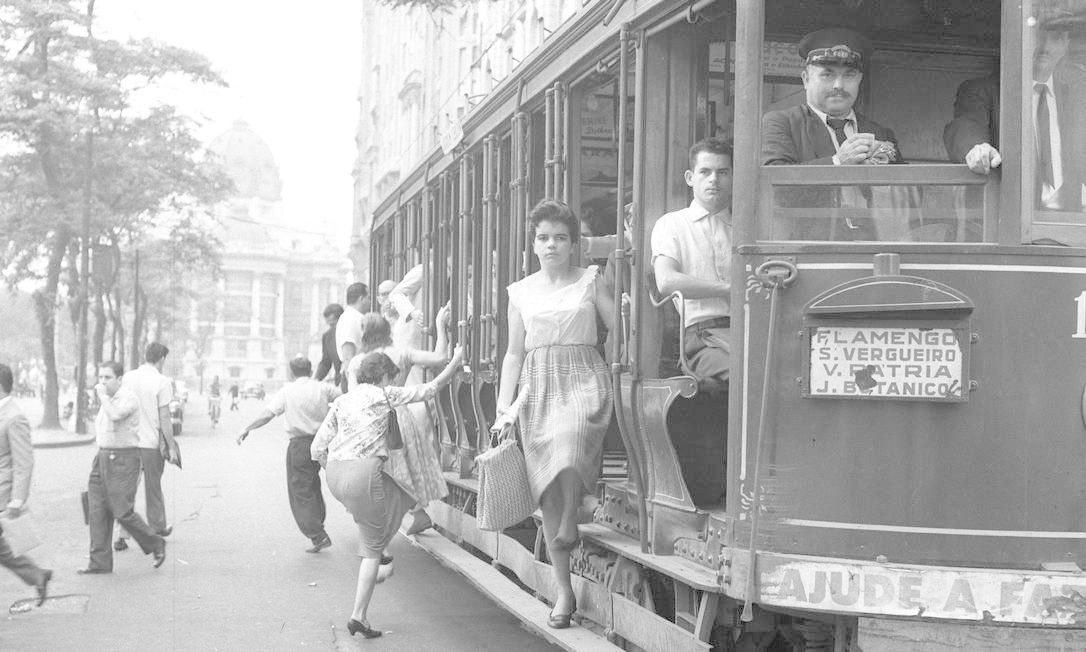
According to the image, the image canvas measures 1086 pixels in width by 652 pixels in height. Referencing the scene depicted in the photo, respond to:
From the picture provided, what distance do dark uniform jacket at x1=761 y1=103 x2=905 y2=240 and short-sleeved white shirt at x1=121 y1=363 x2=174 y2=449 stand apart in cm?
750

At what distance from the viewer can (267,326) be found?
5856 inches

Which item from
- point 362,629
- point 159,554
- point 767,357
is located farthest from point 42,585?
point 767,357

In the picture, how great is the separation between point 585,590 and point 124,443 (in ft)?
18.3

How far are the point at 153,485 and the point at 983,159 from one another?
28.7ft

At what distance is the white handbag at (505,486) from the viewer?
690cm

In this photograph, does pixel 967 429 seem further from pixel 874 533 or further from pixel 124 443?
pixel 124 443

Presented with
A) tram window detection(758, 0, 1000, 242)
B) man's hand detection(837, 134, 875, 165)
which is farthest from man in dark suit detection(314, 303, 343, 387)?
man's hand detection(837, 134, 875, 165)

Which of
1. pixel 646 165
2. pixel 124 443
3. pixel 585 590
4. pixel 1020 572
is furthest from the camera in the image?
pixel 124 443

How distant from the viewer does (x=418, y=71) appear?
173 feet

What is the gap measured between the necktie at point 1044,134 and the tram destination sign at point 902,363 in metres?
0.64

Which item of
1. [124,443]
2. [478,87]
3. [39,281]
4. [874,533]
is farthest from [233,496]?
[478,87]

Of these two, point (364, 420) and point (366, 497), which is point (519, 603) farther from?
point (364, 420)

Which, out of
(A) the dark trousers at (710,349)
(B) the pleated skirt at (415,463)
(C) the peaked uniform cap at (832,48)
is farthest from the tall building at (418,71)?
(C) the peaked uniform cap at (832,48)

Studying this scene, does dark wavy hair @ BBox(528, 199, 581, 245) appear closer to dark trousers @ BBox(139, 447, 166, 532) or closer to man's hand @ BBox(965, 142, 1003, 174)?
man's hand @ BBox(965, 142, 1003, 174)
